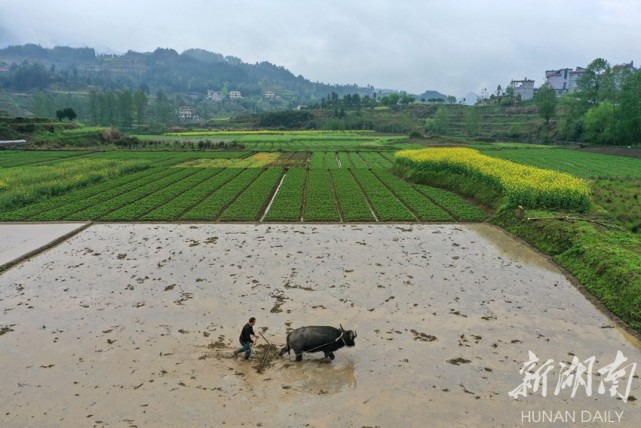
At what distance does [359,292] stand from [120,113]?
129m

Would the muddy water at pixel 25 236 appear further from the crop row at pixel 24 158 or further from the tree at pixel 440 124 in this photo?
the tree at pixel 440 124

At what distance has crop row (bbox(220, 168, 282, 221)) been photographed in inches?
959

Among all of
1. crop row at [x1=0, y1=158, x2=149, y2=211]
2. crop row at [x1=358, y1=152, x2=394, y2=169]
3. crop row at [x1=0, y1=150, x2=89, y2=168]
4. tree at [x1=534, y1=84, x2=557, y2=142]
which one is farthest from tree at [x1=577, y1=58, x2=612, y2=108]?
crop row at [x1=0, y1=150, x2=89, y2=168]

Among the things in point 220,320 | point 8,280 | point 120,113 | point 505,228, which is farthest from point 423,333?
point 120,113

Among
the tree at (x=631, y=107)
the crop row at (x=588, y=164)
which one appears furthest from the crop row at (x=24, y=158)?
the tree at (x=631, y=107)

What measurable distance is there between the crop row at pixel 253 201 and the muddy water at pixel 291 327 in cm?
443

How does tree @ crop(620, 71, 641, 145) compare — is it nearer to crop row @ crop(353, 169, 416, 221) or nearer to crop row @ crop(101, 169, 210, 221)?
crop row @ crop(353, 169, 416, 221)

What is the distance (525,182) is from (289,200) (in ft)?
49.5

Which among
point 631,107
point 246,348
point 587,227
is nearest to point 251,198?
point 246,348

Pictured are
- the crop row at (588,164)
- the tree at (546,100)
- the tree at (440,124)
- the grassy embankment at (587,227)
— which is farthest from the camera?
the tree at (440,124)

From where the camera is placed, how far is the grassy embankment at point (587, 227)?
13.9m

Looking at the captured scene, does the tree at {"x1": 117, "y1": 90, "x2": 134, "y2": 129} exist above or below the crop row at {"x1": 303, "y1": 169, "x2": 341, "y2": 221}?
above

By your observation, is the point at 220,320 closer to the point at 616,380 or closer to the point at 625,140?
the point at 616,380

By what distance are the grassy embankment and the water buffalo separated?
355 inches
